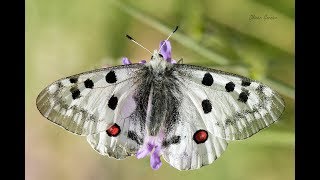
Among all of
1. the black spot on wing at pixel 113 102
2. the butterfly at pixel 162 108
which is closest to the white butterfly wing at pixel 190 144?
the butterfly at pixel 162 108

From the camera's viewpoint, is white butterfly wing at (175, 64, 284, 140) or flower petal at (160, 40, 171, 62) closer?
white butterfly wing at (175, 64, 284, 140)

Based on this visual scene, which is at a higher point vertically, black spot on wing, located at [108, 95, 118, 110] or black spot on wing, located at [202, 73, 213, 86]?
black spot on wing, located at [108, 95, 118, 110]

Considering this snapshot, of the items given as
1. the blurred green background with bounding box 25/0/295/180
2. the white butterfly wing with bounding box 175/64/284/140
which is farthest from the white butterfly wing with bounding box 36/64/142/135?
the blurred green background with bounding box 25/0/295/180

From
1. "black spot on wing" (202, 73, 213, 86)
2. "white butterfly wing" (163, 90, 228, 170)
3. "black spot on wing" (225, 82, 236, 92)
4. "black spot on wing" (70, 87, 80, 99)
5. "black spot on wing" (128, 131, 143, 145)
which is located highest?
"black spot on wing" (70, 87, 80, 99)

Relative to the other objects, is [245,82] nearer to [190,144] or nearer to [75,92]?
[190,144]

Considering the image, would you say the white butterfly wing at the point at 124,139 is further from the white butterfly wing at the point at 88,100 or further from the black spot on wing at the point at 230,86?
the black spot on wing at the point at 230,86

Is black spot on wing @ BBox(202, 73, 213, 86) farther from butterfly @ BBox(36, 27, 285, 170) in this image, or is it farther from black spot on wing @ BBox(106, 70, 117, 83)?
black spot on wing @ BBox(106, 70, 117, 83)

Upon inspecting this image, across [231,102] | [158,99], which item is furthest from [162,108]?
[231,102]
